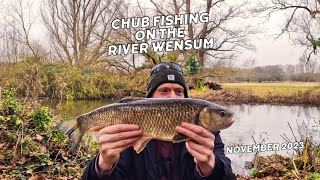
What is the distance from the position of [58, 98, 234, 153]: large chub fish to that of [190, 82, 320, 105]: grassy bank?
7212 millimetres

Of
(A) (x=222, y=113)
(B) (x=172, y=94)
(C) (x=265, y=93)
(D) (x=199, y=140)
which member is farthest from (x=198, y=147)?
(C) (x=265, y=93)

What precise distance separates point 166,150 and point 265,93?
8389mm

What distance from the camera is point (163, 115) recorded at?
46.3 inches

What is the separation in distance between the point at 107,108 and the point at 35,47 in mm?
6079

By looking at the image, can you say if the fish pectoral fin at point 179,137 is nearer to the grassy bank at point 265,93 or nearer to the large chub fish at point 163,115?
the large chub fish at point 163,115

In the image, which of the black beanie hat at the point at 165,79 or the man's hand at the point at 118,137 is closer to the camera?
the man's hand at the point at 118,137

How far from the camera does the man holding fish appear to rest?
1.14 m

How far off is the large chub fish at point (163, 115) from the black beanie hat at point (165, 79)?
0.31m

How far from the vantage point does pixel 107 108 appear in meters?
1.26

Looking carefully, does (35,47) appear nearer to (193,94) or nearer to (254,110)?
(193,94)

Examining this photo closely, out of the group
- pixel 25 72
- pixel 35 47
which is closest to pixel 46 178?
pixel 25 72

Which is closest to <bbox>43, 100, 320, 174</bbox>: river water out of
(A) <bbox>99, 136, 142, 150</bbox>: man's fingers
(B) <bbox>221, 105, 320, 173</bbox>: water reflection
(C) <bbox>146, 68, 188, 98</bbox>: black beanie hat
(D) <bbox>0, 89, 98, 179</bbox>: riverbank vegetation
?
(B) <bbox>221, 105, 320, 173</bbox>: water reflection

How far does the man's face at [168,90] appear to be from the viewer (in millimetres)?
1543

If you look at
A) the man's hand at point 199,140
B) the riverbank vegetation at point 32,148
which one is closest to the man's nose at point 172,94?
the man's hand at point 199,140
